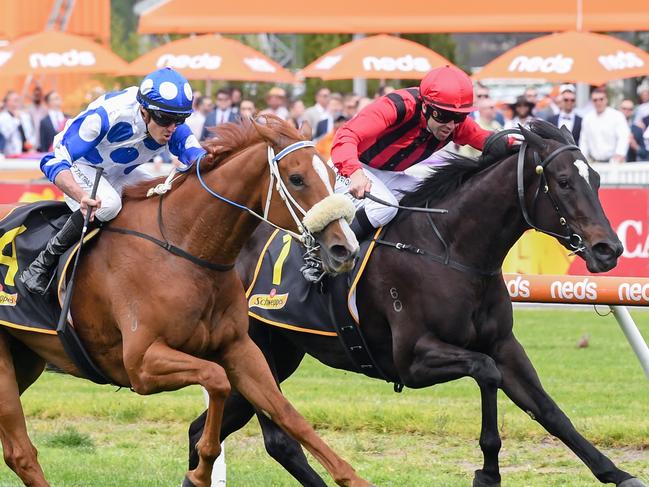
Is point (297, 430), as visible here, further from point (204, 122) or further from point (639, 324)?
point (204, 122)

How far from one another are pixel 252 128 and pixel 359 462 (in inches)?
94.1

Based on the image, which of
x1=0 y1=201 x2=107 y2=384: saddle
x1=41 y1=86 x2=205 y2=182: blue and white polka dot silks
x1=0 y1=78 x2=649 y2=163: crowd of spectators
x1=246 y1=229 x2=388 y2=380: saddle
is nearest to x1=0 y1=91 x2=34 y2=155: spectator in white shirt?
x1=0 y1=78 x2=649 y2=163: crowd of spectators

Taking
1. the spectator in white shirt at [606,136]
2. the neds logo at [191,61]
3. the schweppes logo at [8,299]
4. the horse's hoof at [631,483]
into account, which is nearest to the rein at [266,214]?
the schweppes logo at [8,299]

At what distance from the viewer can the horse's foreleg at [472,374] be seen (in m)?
6.24

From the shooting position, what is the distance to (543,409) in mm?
6363

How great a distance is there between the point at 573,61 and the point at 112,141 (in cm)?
1061

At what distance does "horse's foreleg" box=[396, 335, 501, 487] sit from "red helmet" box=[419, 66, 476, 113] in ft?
3.58

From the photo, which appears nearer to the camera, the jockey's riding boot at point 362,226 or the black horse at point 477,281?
the black horse at point 477,281

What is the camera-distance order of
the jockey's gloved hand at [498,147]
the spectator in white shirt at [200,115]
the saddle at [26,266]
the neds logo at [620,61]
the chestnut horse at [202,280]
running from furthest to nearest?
the spectator in white shirt at [200,115]
the neds logo at [620,61]
the jockey's gloved hand at [498,147]
the saddle at [26,266]
the chestnut horse at [202,280]

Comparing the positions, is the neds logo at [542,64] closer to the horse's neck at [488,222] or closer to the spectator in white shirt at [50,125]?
the spectator in white shirt at [50,125]

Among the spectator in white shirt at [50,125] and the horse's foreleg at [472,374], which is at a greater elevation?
the horse's foreleg at [472,374]

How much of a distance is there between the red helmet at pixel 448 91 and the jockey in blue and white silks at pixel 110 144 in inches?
43.7

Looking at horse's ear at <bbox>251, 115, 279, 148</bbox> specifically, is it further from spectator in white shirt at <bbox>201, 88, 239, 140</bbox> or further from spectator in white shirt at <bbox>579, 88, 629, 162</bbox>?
spectator in white shirt at <bbox>201, 88, 239, 140</bbox>

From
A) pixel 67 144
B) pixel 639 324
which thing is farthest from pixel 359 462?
pixel 639 324
